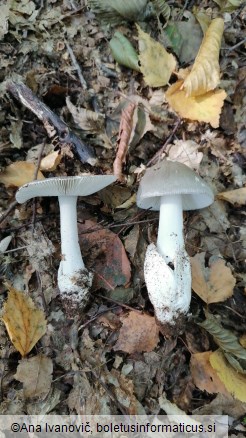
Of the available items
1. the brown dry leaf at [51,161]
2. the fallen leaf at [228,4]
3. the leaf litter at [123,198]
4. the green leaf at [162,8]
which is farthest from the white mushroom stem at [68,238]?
the fallen leaf at [228,4]

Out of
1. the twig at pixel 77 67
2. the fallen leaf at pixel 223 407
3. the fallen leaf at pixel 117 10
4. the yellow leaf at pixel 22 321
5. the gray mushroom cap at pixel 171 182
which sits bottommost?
the fallen leaf at pixel 223 407

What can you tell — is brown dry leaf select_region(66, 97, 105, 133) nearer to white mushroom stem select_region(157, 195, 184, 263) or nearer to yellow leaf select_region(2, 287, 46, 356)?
white mushroom stem select_region(157, 195, 184, 263)

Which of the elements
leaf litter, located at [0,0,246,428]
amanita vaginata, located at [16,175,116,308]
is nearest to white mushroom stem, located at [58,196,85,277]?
amanita vaginata, located at [16,175,116,308]

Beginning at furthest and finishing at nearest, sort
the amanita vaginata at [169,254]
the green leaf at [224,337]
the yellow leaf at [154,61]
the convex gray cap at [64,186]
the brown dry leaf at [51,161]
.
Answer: the yellow leaf at [154,61]
the brown dry leaf at [51,161]
the green leaf at [224,337]
the amanita vaginata at [169,254]
the convex gray cap at [64,186]

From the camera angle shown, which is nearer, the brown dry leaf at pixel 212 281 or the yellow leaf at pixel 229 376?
the yellow leaf at pixel 229 376

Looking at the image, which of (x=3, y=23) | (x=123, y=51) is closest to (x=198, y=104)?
(x=123, y=51)

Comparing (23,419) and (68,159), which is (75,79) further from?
(23,419)

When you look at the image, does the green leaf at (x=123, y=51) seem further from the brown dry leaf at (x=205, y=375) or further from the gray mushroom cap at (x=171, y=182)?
the brown dry leaf at (x=205, y=375)
